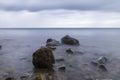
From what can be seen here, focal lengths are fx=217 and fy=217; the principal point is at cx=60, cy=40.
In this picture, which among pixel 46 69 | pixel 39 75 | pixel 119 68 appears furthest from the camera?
pixel 119 68

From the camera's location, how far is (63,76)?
31.5 m

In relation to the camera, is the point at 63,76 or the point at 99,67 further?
the point at 99,67

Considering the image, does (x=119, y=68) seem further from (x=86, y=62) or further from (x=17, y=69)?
(x=17, y=69)

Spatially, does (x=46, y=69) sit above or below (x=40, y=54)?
below

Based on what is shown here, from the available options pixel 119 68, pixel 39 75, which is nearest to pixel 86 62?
pixel 119 68

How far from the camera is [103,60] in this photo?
42.5 m

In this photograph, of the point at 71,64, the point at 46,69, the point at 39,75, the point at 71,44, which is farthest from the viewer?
the point at 71,44

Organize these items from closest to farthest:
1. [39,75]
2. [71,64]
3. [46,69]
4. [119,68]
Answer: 1. [39,75]
2. [46,69]
3. [119,68]
4. [71,64]

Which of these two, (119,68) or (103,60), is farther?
(103,60)

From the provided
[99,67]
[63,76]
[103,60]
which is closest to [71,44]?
[103,60]

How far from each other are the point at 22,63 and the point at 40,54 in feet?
23.8

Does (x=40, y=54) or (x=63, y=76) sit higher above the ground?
(x=40, y=54)

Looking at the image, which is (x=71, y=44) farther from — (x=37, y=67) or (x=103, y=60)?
(x=37, y=67)

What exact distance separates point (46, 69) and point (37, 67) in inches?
73.0
